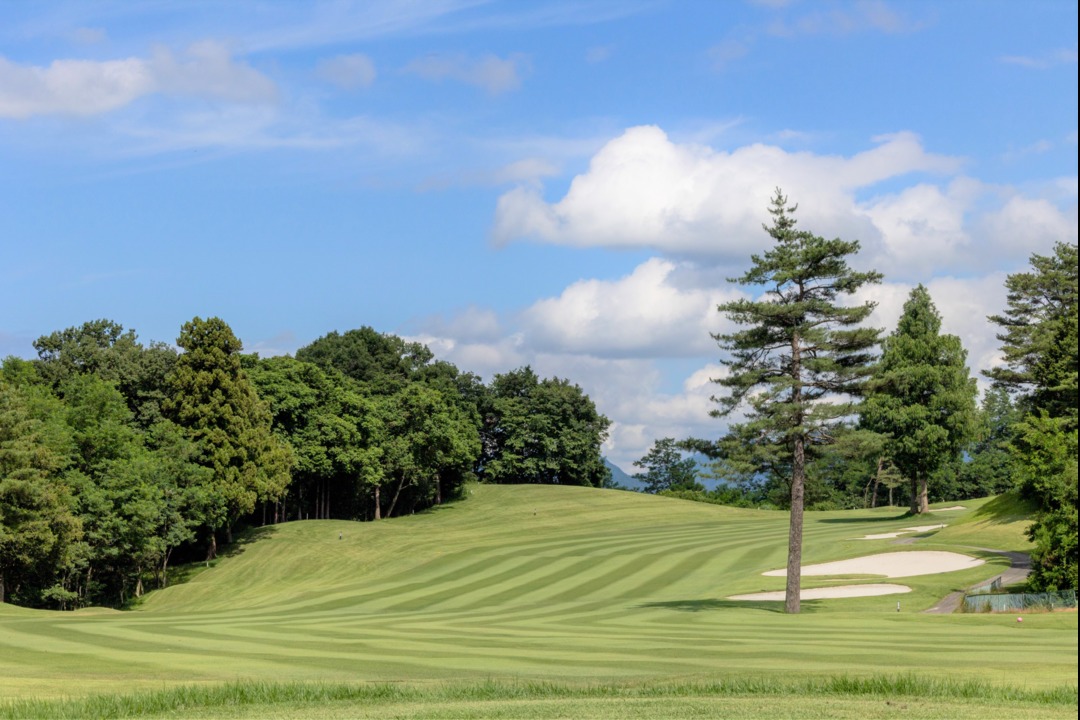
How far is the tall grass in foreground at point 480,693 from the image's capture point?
16.4 m

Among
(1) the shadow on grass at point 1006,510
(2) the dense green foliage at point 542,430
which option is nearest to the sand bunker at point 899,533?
(1) the shadow on grass at point 1006,510

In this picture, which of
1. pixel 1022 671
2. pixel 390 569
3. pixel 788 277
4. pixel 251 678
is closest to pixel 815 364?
pixel 788 277

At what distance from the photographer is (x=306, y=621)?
133 ft

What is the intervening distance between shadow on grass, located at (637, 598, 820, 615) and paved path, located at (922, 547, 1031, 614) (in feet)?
15.6

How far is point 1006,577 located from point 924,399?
26.6 metres

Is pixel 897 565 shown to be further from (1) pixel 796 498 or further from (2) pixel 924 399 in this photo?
(2) pixel 924 399

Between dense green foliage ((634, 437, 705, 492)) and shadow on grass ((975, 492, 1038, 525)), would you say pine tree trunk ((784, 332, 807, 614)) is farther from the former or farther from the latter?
dense green foliage ((634, 437, 705, 492))

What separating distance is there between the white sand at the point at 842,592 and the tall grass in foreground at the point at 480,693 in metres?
26.2

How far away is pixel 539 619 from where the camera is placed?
39.8 metres

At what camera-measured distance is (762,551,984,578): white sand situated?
4866 cm

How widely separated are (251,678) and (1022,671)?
16103 mm

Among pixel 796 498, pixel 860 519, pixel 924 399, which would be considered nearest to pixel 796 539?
pixel 796 498

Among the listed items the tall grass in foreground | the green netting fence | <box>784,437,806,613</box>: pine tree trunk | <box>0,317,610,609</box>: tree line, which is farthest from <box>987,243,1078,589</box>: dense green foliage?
<box>0,317,610,609</box>: tree line

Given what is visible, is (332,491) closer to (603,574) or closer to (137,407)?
(137,407)
